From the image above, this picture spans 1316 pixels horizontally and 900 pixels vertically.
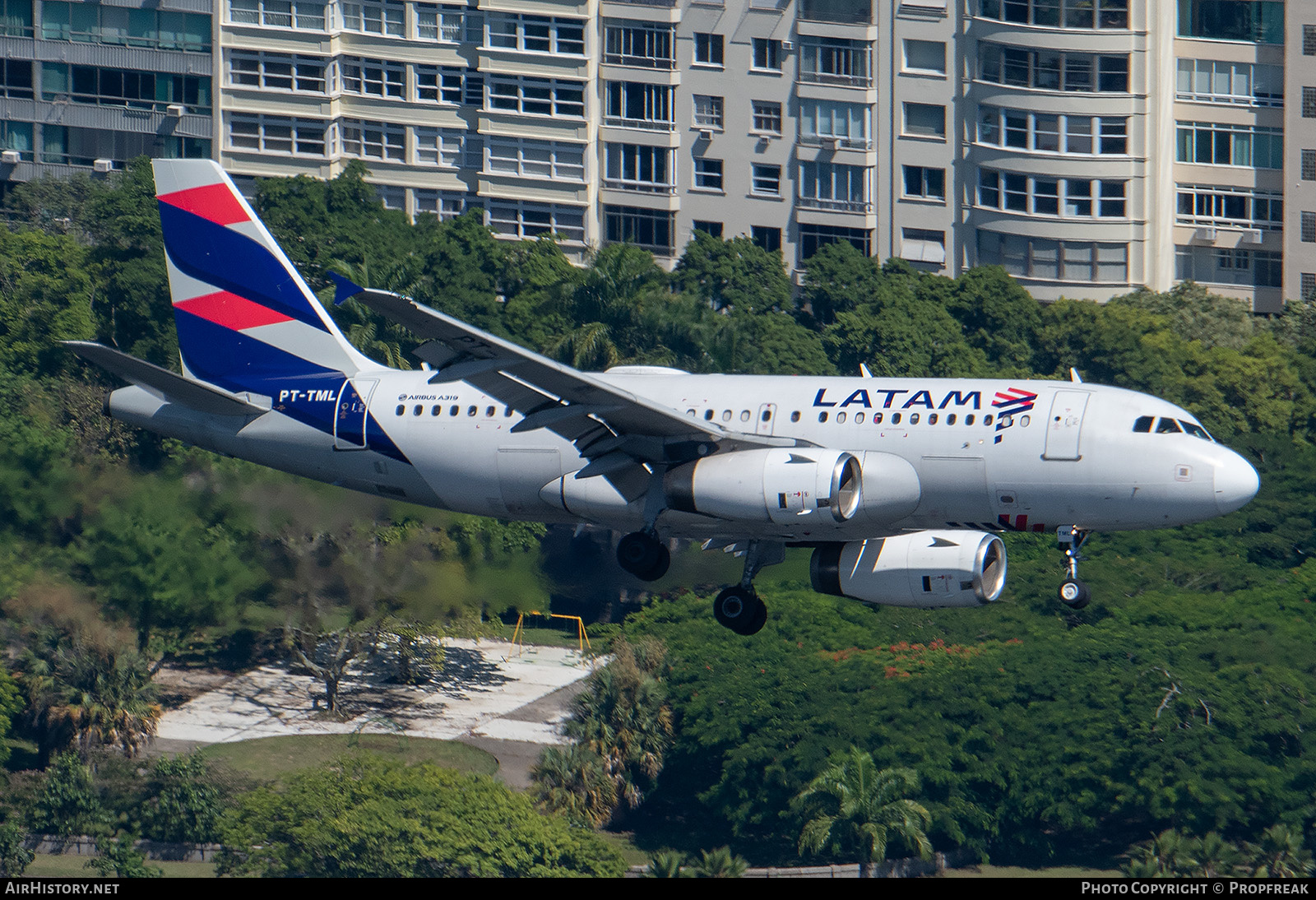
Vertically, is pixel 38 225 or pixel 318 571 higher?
pixel 38 225

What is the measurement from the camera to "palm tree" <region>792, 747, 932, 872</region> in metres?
98.2

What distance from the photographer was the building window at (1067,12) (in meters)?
137

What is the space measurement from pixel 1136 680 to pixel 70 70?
3751 inches

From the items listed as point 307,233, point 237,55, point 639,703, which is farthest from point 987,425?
point 237,55

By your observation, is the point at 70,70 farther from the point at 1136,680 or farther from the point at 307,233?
the point at 1136,680

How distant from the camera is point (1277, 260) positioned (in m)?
141

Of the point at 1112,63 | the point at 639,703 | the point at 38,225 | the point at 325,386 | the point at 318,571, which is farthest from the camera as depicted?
the point at 38,225

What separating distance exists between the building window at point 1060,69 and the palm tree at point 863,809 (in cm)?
5661

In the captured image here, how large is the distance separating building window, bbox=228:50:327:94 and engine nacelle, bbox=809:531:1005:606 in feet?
326

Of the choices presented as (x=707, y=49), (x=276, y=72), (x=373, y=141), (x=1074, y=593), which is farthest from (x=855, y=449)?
(x=276, y=72)

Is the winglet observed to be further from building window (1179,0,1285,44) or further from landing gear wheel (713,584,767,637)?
building window (1179,0,1285,44)

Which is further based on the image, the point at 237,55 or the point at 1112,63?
the point at 237,55

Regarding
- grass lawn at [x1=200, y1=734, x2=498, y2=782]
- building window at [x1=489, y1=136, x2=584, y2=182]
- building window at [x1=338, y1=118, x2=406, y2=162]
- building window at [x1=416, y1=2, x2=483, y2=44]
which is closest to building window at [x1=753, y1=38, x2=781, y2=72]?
building window at [x1=489, y1=136, x2=584, y2=182]

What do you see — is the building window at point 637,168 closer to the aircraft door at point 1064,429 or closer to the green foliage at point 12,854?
the green foliage at point 12,854
